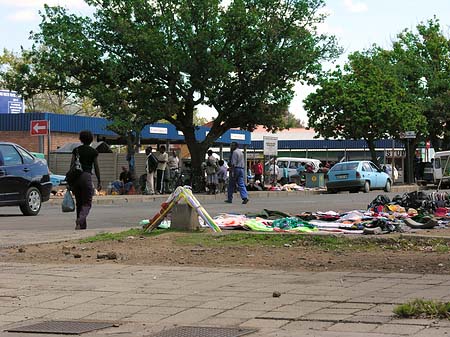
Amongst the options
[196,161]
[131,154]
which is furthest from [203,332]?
[196,161]

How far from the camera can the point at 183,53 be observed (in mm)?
34312

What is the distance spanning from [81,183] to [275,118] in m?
25.1

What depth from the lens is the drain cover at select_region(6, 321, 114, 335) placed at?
6098 mm

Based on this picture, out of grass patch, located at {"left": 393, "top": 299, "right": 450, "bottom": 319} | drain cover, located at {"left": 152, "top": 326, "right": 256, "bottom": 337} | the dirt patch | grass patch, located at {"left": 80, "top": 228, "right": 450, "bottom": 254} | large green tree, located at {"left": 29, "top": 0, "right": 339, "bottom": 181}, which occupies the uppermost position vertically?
large green tree, located at {"left": 29, "top": 0, "right": 339, "bottom": 181}

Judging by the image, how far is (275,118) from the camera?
3856 centimetres

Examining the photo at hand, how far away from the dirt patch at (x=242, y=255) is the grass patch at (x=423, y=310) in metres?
2.13

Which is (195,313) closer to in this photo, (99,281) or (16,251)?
(99,281)

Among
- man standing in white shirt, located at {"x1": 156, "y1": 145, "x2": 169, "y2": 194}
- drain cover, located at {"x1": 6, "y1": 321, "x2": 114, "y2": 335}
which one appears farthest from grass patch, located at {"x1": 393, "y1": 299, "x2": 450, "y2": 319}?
man standing in white shirt, located at {"x1": 156, "y1": 145, "x2": 169, "y2": 194}

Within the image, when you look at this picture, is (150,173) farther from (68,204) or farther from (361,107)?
(361,107)

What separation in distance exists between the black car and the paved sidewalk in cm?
939

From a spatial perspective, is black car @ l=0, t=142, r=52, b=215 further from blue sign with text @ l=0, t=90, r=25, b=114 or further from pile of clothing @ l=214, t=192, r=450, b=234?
blue sign with text @ l=0, t=90, r=25, b=114

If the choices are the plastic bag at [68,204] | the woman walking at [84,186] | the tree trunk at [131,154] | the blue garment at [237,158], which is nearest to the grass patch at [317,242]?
the woman walking at [84,186]

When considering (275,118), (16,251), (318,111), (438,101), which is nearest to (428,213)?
(16,251)

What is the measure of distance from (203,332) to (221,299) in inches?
50.4
